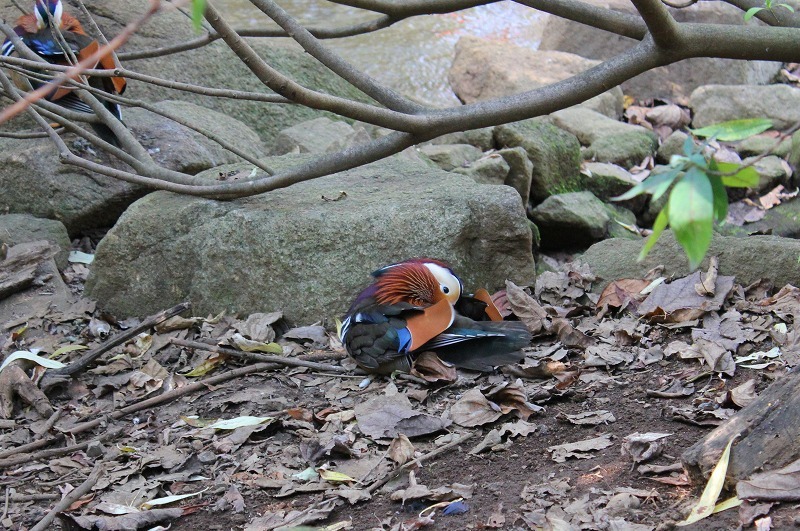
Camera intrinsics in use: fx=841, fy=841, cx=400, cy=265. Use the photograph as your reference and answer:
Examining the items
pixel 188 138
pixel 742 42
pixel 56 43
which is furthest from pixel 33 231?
pixel 742 42

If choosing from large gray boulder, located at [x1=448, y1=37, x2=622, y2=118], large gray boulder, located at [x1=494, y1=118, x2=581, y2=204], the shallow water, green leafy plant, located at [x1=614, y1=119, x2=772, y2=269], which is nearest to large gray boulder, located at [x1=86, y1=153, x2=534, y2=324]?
large gray boulder, located at [x1=494, y1=118, x2=581, y2=204]

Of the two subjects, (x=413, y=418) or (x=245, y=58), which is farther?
(x=413, y=418)

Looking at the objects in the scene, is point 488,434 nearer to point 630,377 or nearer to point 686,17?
point 630,377

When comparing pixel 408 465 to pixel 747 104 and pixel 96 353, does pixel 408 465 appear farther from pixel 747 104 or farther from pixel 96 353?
pixel 747 104

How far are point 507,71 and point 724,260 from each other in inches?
197

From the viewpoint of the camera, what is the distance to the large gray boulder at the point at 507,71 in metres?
8.21

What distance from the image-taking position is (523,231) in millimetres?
4004

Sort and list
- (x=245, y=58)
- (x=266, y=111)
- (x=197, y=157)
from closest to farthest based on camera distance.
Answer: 1. (x=245, y=58)
2. (x=197, y=157)
3. (x=266, y=111)

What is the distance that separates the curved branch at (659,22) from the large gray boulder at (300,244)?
1471 mm

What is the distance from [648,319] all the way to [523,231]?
76 cm

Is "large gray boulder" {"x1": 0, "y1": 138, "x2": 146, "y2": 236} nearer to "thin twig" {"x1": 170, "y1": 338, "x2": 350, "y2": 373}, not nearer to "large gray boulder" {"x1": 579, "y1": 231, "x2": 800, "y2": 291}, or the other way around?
"thin twig" {"x1": 170, "y1": 338, "x2": 350, "y2": 373}

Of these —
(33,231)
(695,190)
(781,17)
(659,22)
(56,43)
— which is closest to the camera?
(695,190)

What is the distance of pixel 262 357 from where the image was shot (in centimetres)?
356

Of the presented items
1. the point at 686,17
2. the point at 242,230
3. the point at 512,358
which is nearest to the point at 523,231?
the point at 512,358
